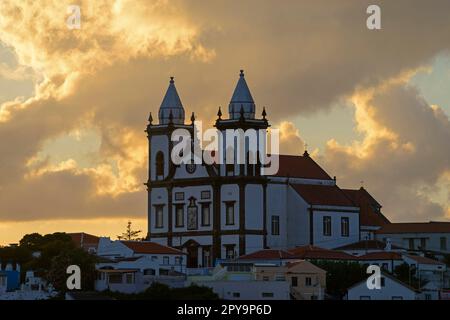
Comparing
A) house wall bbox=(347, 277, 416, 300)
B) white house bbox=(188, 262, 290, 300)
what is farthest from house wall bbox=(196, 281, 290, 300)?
house wall bbox=(347, 277, 416, 300)

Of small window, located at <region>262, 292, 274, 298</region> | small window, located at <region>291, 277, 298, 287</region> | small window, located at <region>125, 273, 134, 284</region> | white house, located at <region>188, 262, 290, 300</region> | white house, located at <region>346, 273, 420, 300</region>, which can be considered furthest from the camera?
small window, located at <region>125, 273, 134, 284</region>

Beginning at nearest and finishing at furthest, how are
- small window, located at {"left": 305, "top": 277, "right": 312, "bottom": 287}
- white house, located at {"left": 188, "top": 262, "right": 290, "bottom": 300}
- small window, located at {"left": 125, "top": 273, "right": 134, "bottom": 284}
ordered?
white house, located at {"left": 188, "top": 262, "right": 290, "bottom": 300}, small window, located at {"left": 305, "top": 277, "right": 312, "bottom": 287}, small window, located at {"left": 125, "top": 273, "right": 134, "bottom": 284}

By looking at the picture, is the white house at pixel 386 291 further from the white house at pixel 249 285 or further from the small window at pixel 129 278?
the small window at pixel 129 278

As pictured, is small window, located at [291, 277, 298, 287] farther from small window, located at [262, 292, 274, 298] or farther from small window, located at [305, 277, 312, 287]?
small window, located at [262, 292, 274, 298]

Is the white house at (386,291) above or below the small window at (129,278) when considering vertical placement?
below

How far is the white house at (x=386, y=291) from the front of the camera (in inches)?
7618

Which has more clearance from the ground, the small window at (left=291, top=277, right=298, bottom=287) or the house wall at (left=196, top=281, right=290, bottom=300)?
the small window at (left=291, top=277, right=298, bottom=287)

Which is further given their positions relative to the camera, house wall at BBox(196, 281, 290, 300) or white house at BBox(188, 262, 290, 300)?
white house at BBox(188, 262, 290, 300)

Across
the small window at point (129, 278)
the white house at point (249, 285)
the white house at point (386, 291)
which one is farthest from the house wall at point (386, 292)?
the small window at point (129, 278)

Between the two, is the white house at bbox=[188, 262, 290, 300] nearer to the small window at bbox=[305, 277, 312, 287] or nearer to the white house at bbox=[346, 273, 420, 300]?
the small window at bbox=[305, 277, 312, 287]

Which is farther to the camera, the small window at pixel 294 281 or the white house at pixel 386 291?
the small window at pixel 294 281

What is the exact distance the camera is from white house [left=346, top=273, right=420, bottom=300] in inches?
7618

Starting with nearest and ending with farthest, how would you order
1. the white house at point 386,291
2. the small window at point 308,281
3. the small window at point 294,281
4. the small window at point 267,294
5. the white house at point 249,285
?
the small window at point 267,294, the white house at point 249,285, the white house at point 386,291, the small window at point 294,281, the small window at point 308,281
